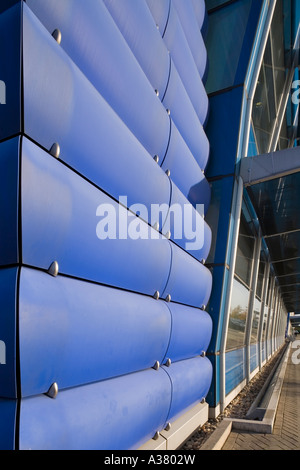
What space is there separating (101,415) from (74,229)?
1.06m

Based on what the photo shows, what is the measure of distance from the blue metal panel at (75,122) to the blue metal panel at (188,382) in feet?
5.59

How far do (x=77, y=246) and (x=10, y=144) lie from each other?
2.08 feet

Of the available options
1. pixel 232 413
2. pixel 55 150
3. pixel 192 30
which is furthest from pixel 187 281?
pixel 192 30

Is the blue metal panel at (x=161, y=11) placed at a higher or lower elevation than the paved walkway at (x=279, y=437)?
higher

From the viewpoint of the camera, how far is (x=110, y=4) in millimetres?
2594

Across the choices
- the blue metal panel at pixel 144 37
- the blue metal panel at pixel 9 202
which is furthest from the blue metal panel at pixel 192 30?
the blue metal panel at pixel 9 202

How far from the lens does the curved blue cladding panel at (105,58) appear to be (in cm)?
184

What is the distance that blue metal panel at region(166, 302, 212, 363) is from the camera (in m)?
3.29

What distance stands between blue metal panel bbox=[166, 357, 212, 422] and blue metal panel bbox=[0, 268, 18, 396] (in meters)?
1.89

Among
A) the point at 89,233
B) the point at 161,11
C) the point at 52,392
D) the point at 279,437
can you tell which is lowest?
the point at 279,437

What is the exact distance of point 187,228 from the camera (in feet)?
12.7

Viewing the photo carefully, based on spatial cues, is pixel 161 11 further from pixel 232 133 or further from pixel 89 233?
pixel 89 233

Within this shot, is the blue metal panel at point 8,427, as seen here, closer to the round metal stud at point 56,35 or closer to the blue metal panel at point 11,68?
the blue metal panel at point 11,68

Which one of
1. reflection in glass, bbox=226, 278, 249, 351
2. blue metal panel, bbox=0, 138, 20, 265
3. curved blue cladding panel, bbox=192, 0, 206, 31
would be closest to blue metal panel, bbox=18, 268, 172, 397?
blue metal panel, bbox=0, 138, 20, 265
